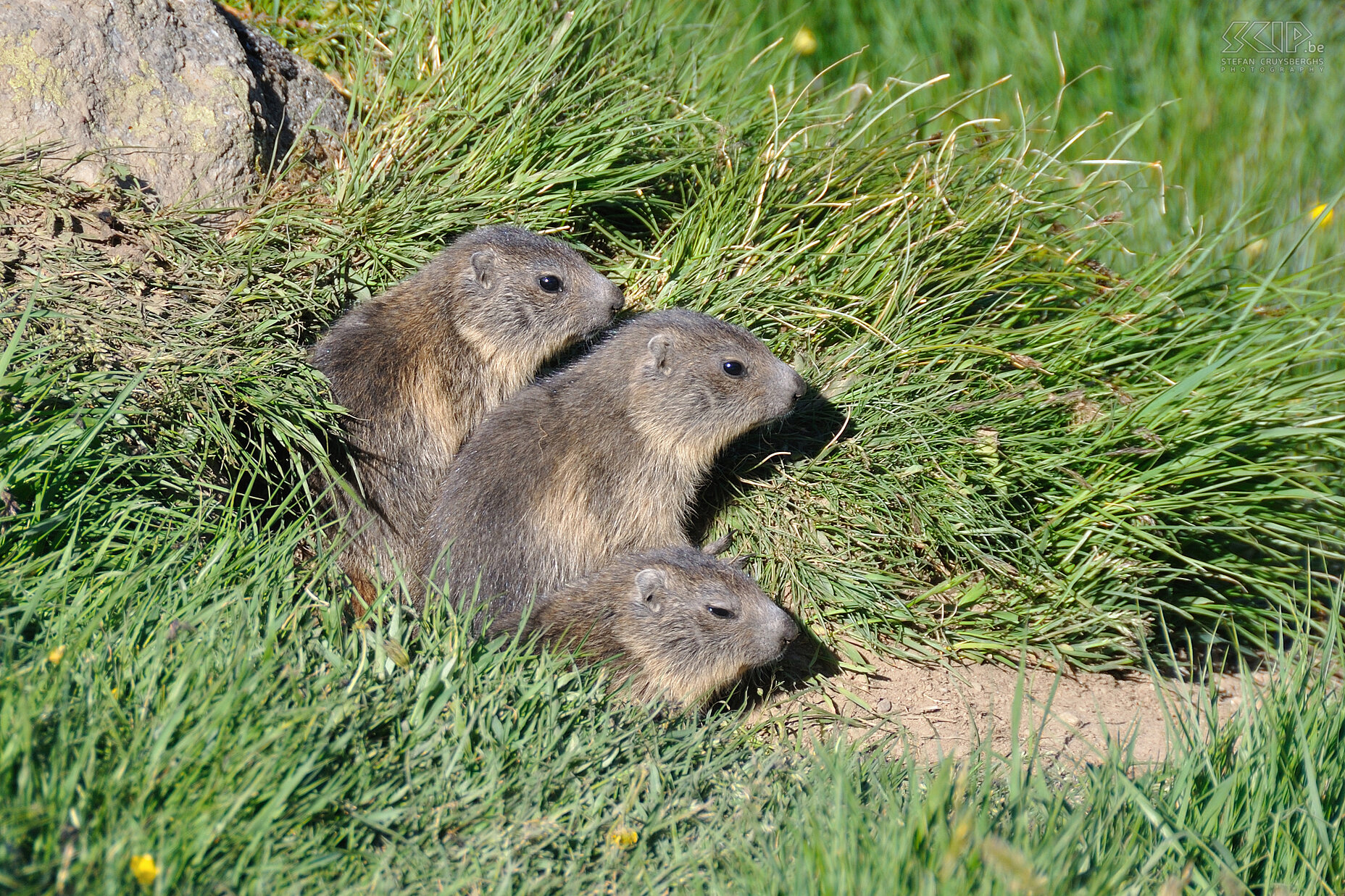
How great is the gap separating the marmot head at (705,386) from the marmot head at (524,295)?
399 mm

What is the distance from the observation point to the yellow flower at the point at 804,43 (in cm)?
716

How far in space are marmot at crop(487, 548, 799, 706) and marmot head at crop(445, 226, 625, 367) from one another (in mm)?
1386

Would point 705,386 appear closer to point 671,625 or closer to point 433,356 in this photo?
point 671,625

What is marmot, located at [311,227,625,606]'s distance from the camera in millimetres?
4727

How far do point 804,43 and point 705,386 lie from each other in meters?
3.41

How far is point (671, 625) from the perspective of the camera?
4469 millimetres

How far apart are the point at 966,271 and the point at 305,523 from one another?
362 cm

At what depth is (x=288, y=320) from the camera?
4867mm

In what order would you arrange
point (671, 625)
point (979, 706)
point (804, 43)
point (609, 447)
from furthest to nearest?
point (804, 43) → point (609, 447) → point (979, 706) → point (671, 625)

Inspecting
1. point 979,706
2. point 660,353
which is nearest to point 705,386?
point 660,353

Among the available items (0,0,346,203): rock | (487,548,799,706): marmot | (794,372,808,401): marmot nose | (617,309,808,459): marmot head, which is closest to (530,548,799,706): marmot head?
(487,548,799,706): marmot

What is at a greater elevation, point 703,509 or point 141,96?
point 141,96

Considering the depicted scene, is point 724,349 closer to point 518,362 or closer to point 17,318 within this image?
point 518,362

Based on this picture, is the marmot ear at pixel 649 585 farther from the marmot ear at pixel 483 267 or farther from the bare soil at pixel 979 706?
the marmot ear at pixel 483 267
